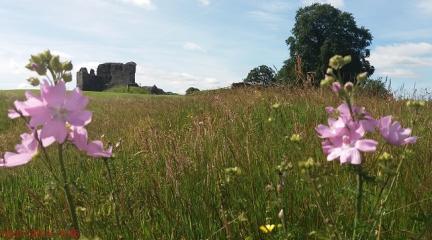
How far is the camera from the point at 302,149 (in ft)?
13.2

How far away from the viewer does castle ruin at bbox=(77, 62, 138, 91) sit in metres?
53.6

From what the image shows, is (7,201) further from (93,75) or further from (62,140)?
(93,75)

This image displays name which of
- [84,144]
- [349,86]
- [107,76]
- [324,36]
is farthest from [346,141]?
[107,76]

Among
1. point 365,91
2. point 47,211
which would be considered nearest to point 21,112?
point 47,211

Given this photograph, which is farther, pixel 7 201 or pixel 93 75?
pixel 93 75

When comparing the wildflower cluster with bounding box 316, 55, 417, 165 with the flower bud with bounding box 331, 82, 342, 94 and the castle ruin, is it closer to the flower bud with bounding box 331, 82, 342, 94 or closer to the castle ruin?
the flower bud with bounding box 331, 82, 342, 94

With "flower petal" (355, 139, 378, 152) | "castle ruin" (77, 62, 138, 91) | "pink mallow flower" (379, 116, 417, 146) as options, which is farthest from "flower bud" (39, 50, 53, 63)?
"castle ruin" (77, 62, 138, 91)

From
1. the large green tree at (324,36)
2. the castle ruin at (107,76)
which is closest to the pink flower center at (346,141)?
the large green tree at (324,36)

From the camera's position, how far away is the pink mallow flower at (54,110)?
1445 millimetres

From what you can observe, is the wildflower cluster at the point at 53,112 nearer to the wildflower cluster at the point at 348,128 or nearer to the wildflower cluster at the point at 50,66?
the wildflower cluster at the point at 50,66

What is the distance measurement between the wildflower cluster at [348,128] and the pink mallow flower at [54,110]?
80 cm

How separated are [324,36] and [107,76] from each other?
83.6 feet

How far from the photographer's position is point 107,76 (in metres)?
56.6

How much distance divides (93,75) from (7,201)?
173 feet
